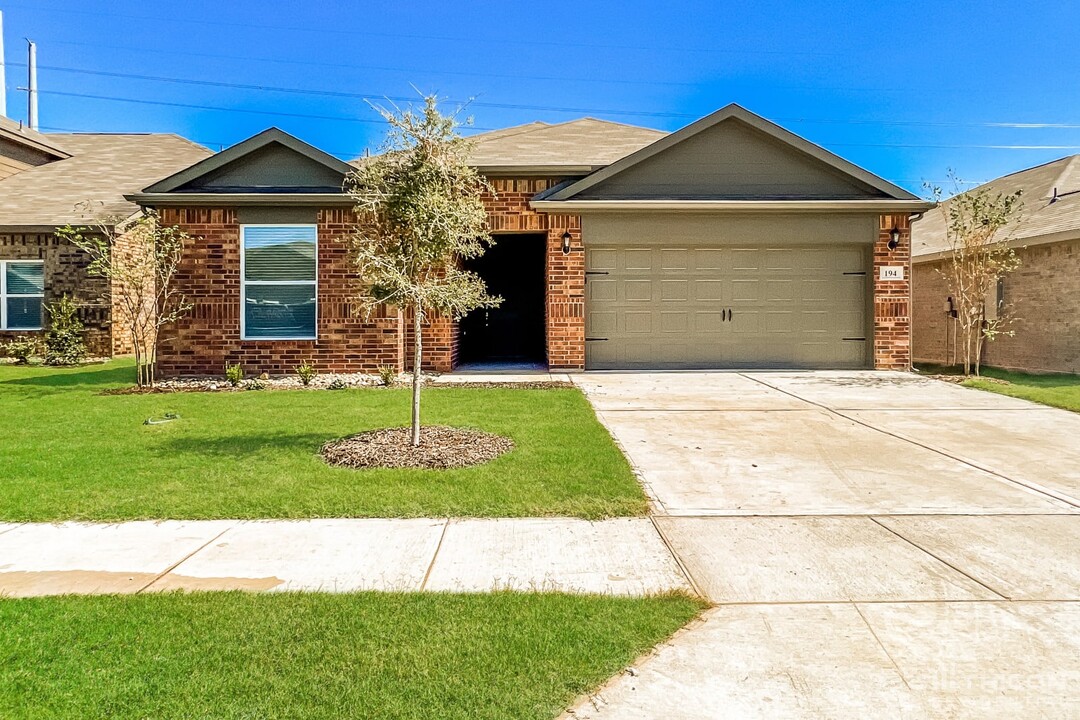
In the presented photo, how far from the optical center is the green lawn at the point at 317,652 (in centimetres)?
238

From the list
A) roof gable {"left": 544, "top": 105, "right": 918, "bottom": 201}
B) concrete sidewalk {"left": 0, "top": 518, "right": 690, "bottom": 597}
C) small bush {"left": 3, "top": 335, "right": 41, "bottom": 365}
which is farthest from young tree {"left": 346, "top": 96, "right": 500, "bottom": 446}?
small bush {"left": 3, "top": 335, "right": 41, "bottom": 365}

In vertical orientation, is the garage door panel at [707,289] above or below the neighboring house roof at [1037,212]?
below

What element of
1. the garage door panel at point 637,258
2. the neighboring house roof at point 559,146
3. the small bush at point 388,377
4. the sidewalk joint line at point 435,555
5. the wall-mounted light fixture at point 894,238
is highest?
the neighboring house roof at point 559,146

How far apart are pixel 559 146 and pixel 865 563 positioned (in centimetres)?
1166

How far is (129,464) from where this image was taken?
5863mm

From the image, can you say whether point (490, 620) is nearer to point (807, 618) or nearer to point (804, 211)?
point (807, 618)

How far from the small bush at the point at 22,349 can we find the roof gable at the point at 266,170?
682 cm

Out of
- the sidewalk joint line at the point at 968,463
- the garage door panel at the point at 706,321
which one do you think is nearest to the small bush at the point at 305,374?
the garage door panel at the point at 706,321

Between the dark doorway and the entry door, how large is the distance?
3.17 m

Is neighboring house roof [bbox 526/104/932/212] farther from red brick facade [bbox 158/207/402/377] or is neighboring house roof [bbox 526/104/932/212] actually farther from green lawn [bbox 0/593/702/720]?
green lawn [bbox 0/593/702/720]

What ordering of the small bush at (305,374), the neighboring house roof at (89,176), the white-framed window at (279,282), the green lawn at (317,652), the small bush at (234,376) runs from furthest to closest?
the neighboring house roof at (89,176) < the white-framed window at (279,282) < the small bush at (305,374) < the small bush at (234,376) < the green lawn at (317,652)

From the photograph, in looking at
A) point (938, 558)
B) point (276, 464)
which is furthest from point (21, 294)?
point (938, 558)

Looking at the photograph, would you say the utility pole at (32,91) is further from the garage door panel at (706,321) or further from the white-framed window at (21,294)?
the garage door panel at (706,321)

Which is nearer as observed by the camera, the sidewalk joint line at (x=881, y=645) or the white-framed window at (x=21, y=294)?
the sidewalk joint line at (x=881, y=645)
